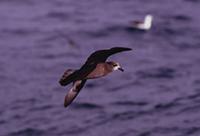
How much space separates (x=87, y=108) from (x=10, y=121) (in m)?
1.98

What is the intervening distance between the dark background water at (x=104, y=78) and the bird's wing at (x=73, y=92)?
467 centimetres

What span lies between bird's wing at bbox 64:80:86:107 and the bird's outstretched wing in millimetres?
674

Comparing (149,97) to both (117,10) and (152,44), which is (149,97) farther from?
(117,10)

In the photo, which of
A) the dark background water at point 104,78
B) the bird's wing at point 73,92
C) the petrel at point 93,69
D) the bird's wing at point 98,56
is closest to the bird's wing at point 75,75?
the petrel at point 93,69

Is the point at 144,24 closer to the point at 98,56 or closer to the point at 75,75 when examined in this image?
→ the point at 98,56

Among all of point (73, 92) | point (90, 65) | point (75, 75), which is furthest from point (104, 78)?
point (75, 75)

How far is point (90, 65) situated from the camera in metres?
11.7

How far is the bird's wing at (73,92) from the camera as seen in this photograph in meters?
12.1

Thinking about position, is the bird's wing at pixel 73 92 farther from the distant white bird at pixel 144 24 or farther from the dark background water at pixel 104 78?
the distant white bird at pixel 144 24

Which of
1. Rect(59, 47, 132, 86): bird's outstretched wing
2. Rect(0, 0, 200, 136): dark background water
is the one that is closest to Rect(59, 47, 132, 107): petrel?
Rect(59, 47, 132, 86): bird's outstretched wing

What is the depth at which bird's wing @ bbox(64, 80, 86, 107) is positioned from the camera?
12.1m

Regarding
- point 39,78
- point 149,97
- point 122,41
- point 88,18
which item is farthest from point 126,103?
point 88,18

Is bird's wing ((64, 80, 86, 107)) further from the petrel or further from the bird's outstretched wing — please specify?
the bird's outstretched wing

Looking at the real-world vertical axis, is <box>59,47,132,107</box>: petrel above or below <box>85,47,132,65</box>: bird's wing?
below
